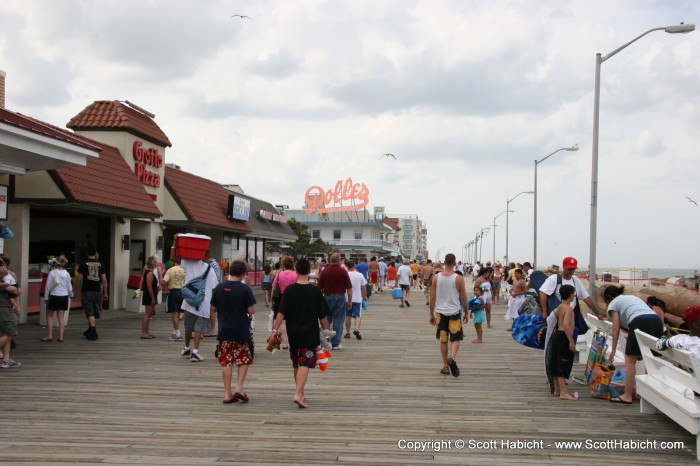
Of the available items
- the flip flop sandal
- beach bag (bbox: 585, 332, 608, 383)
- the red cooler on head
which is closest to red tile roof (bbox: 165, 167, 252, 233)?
the red cooler on head

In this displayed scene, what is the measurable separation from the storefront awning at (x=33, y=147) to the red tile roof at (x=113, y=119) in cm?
749

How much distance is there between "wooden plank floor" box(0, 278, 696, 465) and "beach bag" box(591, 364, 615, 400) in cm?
20

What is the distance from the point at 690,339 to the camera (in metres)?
7.27

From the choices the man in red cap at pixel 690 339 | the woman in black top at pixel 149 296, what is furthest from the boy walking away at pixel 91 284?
the man in red cap at pixel 690 339

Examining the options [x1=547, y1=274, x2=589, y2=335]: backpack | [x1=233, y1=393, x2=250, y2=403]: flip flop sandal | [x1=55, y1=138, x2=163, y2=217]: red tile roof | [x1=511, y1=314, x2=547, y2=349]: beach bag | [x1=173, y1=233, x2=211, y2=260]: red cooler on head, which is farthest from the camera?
[x1=55, y1=138, x2=163, y2=217]: red tile roof

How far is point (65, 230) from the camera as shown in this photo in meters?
24.1

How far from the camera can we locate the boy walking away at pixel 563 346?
377 inches

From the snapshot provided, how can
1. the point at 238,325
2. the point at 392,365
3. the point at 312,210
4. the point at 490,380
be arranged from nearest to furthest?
the point at 238,325 → the point at 490,380 → the point at 392,365 → the point at 312,210

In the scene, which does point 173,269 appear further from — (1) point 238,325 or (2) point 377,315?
(2) point 377,315

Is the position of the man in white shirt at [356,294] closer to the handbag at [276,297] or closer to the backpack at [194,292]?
the handbag at [276,297]

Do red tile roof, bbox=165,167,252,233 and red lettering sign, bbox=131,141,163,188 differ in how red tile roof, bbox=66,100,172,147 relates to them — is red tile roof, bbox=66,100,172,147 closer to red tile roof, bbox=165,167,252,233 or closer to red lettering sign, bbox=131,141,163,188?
red lettering sign, bbox=131,141,163,188

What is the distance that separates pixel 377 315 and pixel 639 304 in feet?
49.1

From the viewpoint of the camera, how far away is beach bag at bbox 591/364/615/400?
9.56 meters

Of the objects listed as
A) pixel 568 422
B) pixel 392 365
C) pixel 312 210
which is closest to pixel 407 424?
pixel 568 422
